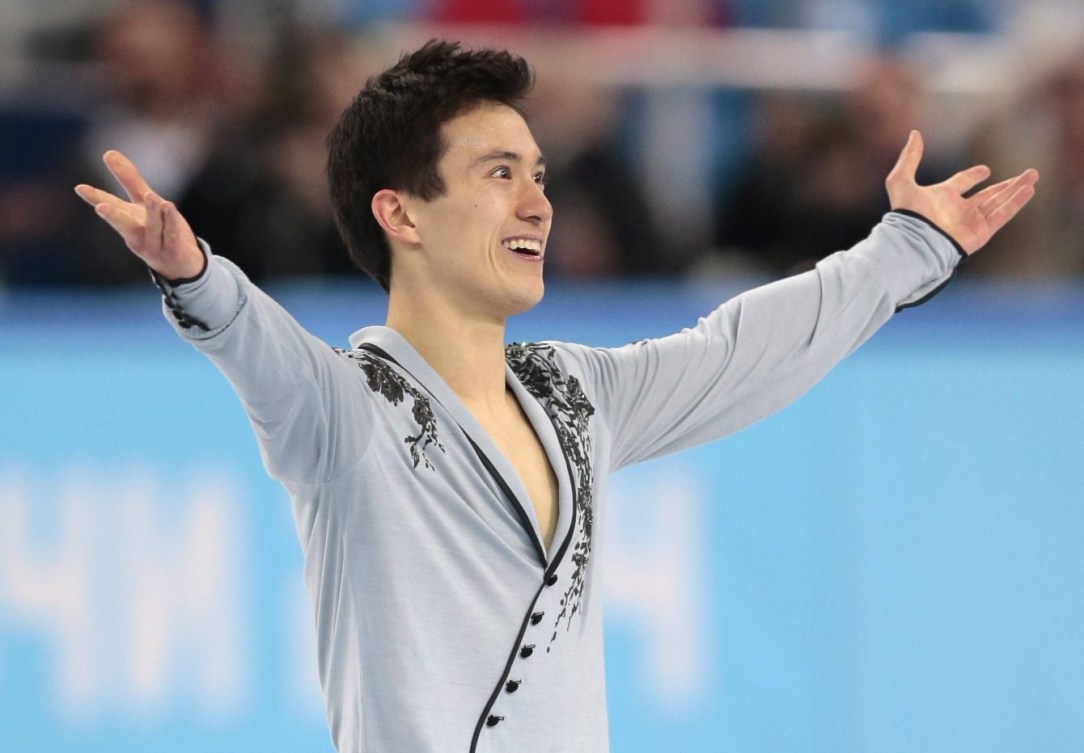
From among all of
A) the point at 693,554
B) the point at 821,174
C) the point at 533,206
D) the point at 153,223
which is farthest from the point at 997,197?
the point at 821,174

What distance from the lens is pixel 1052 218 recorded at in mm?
5594

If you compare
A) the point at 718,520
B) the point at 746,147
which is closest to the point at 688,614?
the point at 718,520

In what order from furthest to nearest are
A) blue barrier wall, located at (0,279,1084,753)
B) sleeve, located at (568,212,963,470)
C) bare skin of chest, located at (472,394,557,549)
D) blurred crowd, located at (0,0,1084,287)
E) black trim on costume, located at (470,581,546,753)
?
blurred crowd, located at (0,0,1084,287)
blue barrier wall, located at (0,279,1084,753)
sleeve, located at (568,212,963,470)
bare skin of chest, located at (472,394,557,549)
black trim on costume, located at (470,581,546,753)

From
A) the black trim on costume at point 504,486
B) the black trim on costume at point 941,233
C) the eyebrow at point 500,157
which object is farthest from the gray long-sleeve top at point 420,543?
the black trim on costume at point 941,233

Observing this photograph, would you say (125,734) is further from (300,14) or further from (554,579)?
(300,14)

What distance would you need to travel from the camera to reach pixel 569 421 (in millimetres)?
2801

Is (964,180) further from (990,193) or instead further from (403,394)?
(403,394)

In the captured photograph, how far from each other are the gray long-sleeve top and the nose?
0.90ft

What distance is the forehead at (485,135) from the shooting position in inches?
108

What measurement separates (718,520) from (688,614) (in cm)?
27

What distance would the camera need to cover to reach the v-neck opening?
2.59m

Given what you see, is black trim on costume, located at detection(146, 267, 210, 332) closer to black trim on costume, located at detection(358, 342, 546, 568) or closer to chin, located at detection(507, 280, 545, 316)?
black trim on costume, located at detection(358, 342, 546, 568)

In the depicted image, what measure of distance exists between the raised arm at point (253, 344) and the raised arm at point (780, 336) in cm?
65

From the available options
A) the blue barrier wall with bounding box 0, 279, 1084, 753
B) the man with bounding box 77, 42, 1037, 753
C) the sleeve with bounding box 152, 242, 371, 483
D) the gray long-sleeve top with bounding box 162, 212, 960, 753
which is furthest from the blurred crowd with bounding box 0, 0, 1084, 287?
the sleeve with bounding box 152, 242, 371, 483
